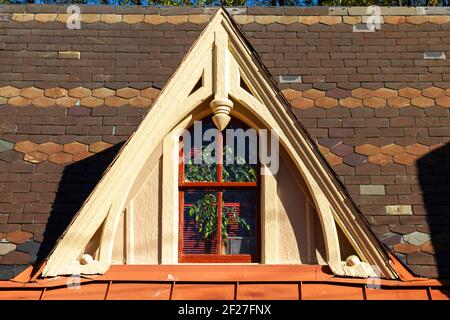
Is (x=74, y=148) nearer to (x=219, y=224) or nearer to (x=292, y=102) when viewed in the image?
(x=219, y=224)

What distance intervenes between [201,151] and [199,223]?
718 millimetres

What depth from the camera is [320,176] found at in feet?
19.6

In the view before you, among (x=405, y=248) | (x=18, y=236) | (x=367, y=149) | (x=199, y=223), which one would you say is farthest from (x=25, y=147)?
(x=405, y=248)

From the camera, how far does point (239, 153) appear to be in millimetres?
6559

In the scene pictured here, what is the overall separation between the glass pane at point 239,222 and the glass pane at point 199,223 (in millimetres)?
102

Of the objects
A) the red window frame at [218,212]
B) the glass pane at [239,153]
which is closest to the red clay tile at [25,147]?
the red window frame at [218,212]

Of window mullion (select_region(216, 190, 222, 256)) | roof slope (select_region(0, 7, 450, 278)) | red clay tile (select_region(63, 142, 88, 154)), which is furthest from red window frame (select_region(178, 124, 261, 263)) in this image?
red clay tile (select_region(63, 142, 88, 154))

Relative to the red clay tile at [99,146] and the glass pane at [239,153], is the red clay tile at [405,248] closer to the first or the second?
the glass pane at [239,153]

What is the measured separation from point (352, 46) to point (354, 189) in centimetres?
251

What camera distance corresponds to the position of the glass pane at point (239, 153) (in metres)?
6.50

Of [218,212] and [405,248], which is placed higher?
[218,212]

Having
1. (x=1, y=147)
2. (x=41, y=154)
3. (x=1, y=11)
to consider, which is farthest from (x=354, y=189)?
(x=1, y=11)

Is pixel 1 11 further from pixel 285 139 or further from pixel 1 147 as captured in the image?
pixel 285 139
